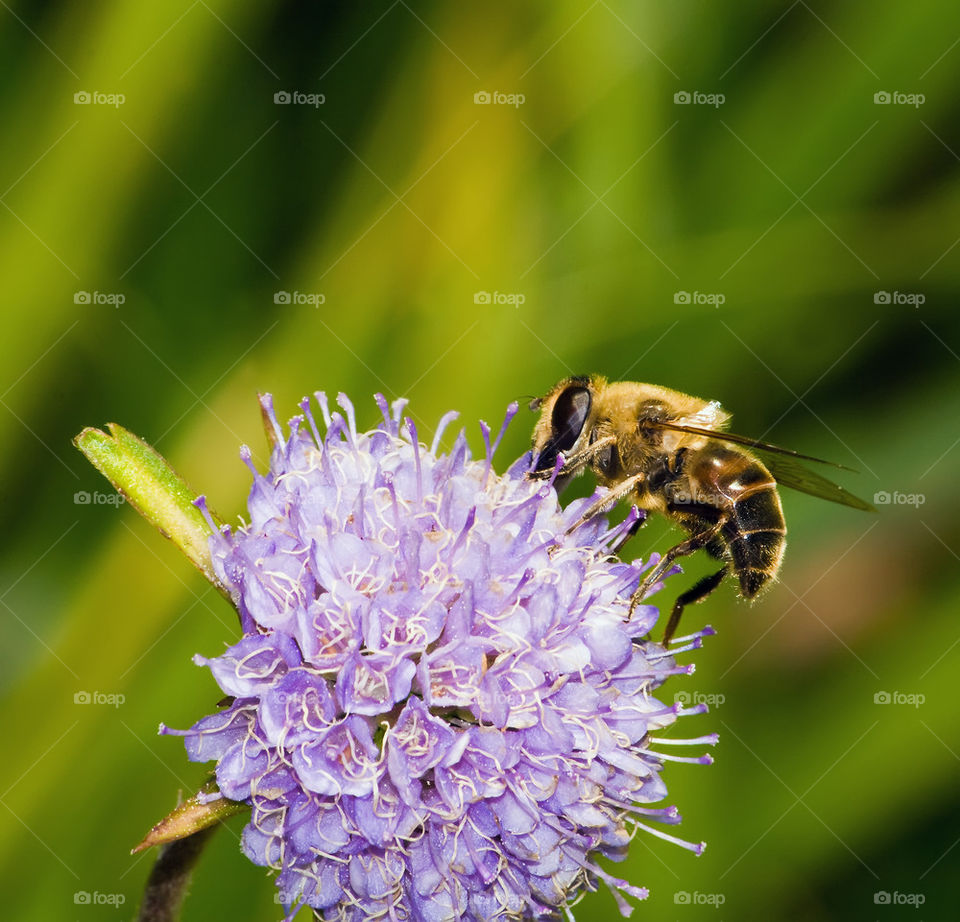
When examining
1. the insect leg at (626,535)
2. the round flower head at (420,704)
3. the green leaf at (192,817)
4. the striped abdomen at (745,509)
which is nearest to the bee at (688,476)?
the striped abdomen at (745,509)

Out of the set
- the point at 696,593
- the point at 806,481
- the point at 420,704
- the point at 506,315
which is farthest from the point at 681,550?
the point at 506,315

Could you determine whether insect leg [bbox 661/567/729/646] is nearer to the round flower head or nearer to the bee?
the bee

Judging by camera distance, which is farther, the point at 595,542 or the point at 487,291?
the point at 487,291

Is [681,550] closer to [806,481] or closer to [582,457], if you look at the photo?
[582,457]

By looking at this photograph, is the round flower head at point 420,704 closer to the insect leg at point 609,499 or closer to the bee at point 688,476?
the insect leg at point 609,499

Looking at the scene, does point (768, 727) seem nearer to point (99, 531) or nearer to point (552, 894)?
point (552, 894)

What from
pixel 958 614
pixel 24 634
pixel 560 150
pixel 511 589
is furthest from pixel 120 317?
pixel 958 614

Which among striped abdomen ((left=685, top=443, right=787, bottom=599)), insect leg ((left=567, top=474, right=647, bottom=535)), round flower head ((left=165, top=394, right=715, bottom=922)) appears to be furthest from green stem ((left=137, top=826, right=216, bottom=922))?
striped abdomen ((left=685, top=443, right=787, bottom=599))
